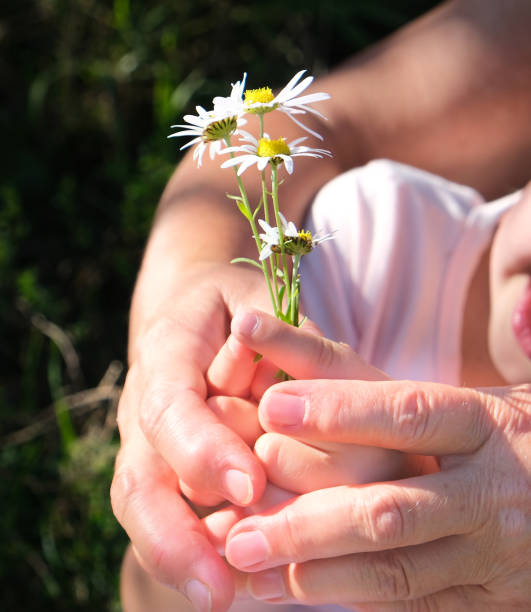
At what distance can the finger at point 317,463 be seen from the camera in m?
0.59

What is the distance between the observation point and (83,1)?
66.4 inches

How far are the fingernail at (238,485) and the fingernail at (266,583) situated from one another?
0.34 ft

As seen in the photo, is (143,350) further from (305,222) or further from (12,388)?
(12,388)

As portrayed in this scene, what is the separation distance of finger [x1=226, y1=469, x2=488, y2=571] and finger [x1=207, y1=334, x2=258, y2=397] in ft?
0.37

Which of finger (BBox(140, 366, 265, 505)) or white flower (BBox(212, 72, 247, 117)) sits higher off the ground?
white flower (BBox(212, 72, 247, 117))

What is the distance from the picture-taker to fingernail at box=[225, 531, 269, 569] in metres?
0.57

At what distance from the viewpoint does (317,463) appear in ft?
1.95

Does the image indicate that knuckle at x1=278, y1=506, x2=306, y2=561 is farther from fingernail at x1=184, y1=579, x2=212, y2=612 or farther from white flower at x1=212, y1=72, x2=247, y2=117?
white flower at x1=212, y1=72, x2=247, y2=117

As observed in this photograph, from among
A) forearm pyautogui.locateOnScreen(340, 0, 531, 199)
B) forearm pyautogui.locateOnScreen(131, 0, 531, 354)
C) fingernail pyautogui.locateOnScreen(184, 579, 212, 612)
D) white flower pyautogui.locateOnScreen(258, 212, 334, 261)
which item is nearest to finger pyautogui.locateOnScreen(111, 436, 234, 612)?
fingernail pyautogui.locateOnScreen(184, 579, 212, 612)

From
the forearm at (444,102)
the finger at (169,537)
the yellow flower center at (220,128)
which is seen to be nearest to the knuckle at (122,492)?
the finger at (169,537)

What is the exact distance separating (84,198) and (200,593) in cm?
121

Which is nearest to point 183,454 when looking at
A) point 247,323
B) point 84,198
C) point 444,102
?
point 247,323

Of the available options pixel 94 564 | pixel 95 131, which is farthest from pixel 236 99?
pixel 95 131

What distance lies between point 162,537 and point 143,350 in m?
0.20
